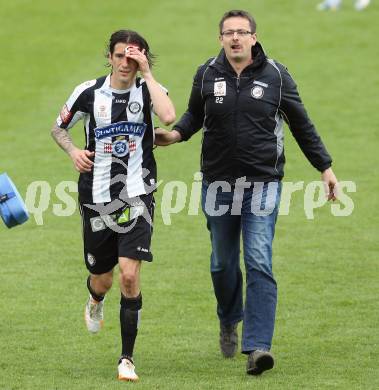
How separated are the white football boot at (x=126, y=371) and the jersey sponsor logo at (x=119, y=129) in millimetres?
1503

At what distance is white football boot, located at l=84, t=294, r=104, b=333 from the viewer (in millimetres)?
9648

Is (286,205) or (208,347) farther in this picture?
(286,205)

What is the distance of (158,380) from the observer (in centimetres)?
863

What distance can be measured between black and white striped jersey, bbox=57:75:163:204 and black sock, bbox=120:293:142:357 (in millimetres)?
709

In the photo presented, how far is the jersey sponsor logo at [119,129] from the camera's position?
28.8 feet

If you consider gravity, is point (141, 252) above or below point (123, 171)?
below

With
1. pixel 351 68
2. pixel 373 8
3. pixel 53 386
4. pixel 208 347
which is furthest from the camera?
pixel 373 8

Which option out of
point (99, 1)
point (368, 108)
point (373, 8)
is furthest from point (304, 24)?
point (368, 108)

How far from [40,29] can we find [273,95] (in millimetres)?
17233

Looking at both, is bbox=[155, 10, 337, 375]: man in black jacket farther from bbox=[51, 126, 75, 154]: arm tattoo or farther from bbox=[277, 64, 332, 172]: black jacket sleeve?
bbox=[51, 126, 75, 154]: arm tattoo

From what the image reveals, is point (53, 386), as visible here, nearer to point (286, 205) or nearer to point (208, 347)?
point (208, 347)

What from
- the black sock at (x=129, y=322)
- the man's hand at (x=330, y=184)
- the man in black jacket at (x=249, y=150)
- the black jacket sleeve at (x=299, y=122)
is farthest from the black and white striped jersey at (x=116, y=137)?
the man's hand at (x=330, y=184)

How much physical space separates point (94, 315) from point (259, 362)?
62.2 inches

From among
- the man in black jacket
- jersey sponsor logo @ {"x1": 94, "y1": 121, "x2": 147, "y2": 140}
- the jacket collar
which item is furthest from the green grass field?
the jacket collar
